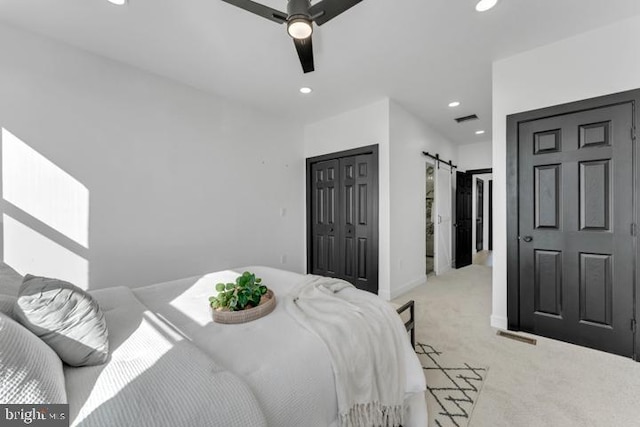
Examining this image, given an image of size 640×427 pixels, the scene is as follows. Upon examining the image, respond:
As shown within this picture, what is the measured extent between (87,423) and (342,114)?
4016 millimetres

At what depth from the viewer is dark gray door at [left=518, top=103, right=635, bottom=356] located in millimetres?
2102

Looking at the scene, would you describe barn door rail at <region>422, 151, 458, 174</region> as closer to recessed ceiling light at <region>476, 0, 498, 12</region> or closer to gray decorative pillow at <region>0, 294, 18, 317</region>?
recessed ceiling light at <region>476, 0, 498, 12</region>

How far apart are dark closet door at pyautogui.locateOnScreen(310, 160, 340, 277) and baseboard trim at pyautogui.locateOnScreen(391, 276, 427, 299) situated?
3.06 ft

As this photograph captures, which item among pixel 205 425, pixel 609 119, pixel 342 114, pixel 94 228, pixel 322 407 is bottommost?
pixel 322 407

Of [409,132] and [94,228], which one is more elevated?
[409,132]

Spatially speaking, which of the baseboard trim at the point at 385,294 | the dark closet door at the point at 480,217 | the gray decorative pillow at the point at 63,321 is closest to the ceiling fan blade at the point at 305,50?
the gray decorative pillow at the point at 63,321

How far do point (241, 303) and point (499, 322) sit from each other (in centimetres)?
262

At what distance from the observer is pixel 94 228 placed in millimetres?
2465

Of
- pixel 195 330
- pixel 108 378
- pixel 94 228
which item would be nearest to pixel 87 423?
pixel 108 378

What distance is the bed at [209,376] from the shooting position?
29.2 inches

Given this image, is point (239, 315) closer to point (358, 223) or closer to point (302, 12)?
point (302, 12)

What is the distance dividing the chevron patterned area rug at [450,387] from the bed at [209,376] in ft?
0.86

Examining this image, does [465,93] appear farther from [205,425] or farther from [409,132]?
[205,425]

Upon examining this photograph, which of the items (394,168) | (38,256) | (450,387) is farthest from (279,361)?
(394,168)
